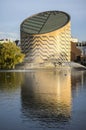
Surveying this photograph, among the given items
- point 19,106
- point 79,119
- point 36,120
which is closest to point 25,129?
point 36,120

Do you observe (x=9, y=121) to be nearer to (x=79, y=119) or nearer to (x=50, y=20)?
(x=79, y=119)

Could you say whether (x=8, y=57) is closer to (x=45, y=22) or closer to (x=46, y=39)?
(x=46, y=39)

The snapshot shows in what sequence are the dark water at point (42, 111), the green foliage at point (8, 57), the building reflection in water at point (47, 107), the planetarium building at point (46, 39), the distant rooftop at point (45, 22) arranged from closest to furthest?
the dark water at point (42, 111) < the building reflection in water at point (47, 107) < the green foliage at point (8, 57) < the planetarium building at point (46, 39) < the distant rooftop at point (45, 22)

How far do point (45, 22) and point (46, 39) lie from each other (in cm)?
691

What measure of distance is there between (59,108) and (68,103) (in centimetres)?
262

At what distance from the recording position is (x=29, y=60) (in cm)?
11788

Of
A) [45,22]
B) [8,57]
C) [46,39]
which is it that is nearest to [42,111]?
[8,57]

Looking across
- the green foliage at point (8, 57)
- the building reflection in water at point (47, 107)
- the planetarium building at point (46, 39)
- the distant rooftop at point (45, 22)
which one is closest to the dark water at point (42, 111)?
the building reflection in water at point (47, 107)

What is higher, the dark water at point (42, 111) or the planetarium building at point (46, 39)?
the planetarium building at point (46, 39)

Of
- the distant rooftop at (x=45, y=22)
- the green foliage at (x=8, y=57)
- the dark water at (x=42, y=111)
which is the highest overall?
the distant rooftop at (x=45, y=22)

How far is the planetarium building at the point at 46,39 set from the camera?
121375 mm

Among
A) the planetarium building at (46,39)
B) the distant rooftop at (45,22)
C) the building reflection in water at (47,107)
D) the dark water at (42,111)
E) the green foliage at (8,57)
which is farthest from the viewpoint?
the distant rooftop at (45,22)

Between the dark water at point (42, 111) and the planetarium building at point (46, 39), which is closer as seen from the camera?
the dark water at point (42, 111)

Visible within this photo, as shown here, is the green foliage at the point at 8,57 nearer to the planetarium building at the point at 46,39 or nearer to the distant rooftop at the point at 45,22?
the planetarium building at the point at 46,39
